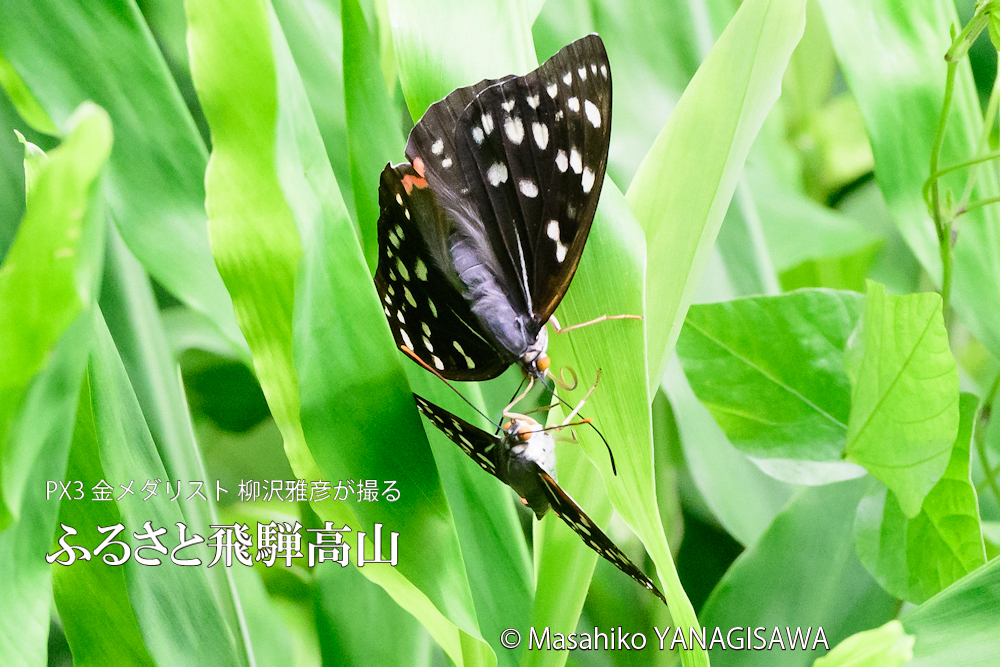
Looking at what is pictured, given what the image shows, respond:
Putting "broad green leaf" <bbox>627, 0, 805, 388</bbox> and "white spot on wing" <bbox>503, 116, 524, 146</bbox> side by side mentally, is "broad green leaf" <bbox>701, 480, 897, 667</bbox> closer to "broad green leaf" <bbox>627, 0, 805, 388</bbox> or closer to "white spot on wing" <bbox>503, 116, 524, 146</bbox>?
"broad green leaf" <bbox>627, 0, 805, 388</bbox>

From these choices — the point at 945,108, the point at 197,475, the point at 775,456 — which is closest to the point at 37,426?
the point at 197,475

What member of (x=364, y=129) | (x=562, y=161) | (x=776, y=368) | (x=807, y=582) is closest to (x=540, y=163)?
(x=562, y=161)

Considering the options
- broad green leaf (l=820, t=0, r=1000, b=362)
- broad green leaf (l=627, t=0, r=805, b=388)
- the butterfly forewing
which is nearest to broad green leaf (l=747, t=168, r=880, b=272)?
broad green leaf (l=820, t=0, r=1000, b=362)

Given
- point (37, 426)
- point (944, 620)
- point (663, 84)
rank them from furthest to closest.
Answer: point (663, 84) → point (944, 620) → point (37, 426)

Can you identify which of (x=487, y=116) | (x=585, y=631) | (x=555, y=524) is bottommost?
(x=585, y=631)

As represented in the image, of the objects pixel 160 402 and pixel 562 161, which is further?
pixel 160 402

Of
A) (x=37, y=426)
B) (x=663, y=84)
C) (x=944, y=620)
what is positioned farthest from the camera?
(x=663, y=84)

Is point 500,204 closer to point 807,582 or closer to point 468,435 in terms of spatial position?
point 468,435

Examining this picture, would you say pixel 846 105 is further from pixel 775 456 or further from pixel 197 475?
pixel 197 475
